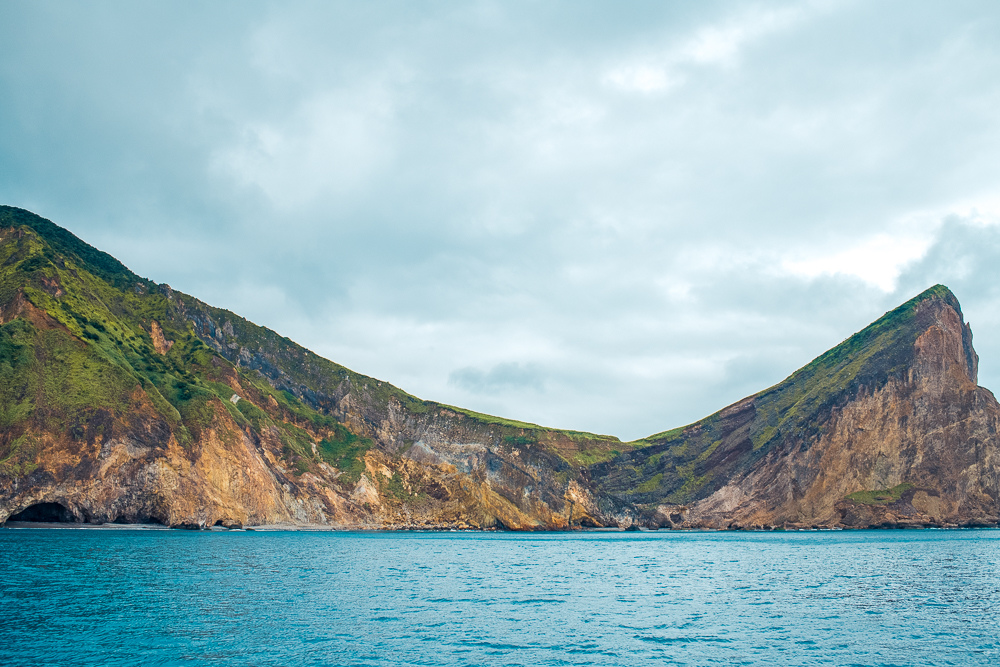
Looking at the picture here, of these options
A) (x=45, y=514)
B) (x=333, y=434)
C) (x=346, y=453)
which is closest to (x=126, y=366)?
(x=45, y=514)

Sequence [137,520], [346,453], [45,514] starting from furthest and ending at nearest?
[346,453], [137,520], [45,514]

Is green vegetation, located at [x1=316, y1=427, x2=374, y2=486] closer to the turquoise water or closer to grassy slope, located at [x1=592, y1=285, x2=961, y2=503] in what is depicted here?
grassy slope, located at [x1=592, y1=285, x2=961, y2=503]

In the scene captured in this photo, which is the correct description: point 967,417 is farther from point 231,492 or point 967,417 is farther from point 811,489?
point 231,492

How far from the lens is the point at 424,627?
104 feet

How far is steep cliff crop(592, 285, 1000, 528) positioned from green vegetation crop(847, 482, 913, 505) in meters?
0.22

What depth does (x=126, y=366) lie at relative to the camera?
386 feet

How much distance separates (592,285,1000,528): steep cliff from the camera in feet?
500

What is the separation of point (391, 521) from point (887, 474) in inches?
5081

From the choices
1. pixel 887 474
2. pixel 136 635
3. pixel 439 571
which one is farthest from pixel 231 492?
pixel 887 474

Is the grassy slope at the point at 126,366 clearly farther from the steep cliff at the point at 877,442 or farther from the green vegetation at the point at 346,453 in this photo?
the steep cliff at the point at 877,442

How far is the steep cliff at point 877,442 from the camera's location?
6004 inches

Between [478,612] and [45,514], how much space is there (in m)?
89.3

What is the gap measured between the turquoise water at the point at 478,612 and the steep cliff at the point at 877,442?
108428 millimetres

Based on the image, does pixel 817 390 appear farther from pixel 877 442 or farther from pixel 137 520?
pixel 137 520
